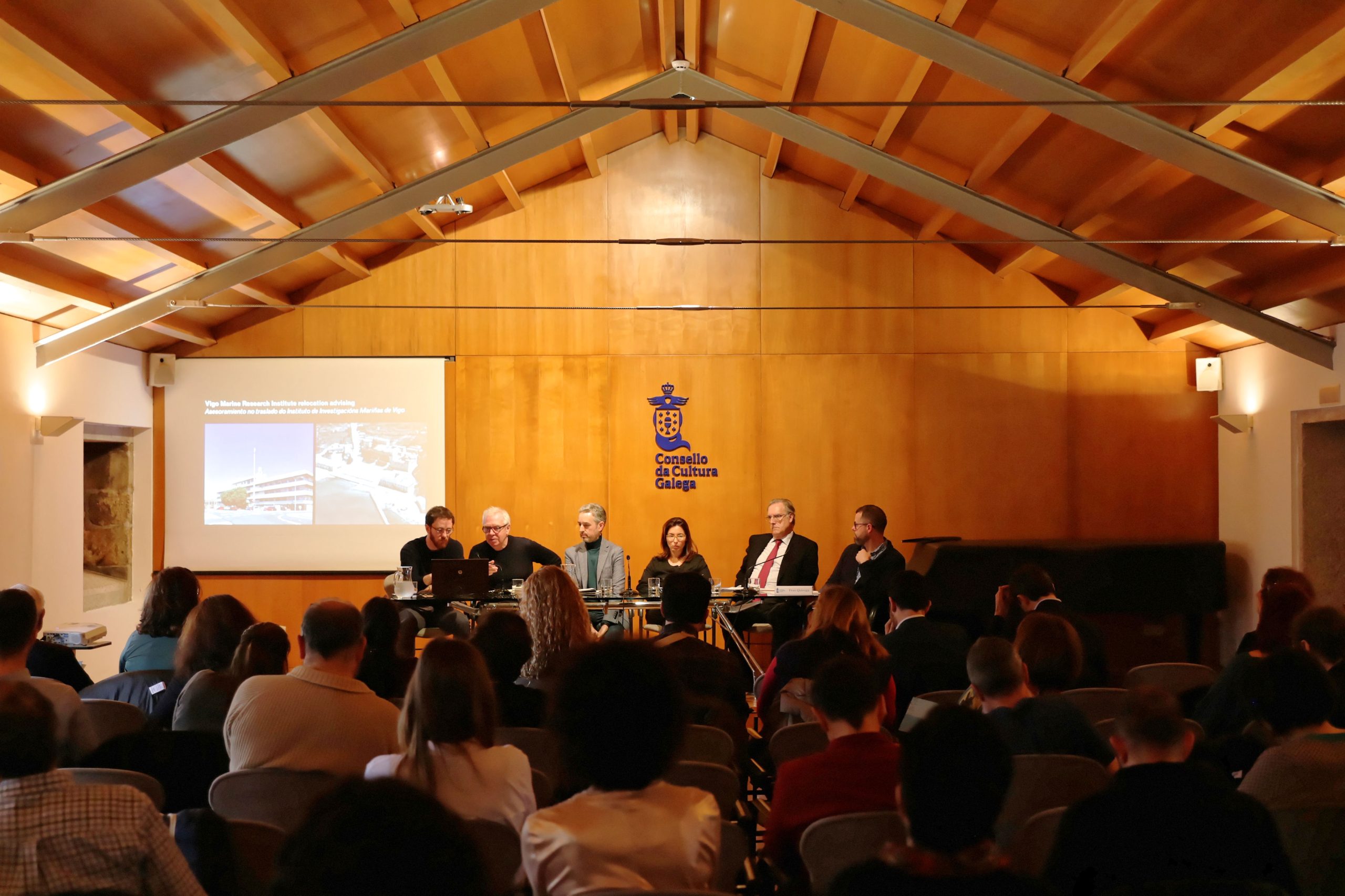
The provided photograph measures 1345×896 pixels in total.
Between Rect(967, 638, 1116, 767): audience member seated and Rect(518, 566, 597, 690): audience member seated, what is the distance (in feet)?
4.91

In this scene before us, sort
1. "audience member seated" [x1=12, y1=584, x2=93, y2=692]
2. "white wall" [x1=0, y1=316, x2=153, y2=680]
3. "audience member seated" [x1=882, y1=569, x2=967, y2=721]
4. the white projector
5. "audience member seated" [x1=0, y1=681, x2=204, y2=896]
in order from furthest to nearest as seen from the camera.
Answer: "white wall" [x1=0, y1=316, x2=153, y2=680]
the white projector
"audience member seated" [x1=882, y1=569, x2=967, y2=721]
"audience member seated" [x1=12, y1=584, x2=93, y2=692]
"audience member seated" [x1=0, y1=681, x2=204, y2=896]

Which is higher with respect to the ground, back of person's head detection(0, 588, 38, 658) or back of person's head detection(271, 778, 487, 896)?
back of person's head detection(271, 778, 487, 896)

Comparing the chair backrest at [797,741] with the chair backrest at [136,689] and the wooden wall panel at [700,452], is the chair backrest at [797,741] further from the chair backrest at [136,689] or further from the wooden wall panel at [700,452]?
the wooden wall panel at [700,452]

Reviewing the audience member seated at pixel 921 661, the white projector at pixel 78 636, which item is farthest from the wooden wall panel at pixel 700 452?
the audience member seated at pixel 921 661

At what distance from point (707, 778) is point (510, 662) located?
1161 mm

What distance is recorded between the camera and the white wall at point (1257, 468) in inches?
324

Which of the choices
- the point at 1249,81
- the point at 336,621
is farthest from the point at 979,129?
the point at 336,621

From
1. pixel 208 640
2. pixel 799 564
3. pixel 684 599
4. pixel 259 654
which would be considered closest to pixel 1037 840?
pixel 684 599

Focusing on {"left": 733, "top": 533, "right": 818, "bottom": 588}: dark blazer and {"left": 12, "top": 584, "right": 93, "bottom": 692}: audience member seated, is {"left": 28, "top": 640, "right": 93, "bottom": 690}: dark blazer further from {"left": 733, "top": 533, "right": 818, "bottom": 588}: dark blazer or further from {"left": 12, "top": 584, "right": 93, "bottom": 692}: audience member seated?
{"left": 733, "top": 533, "right": 818, "bottom": 588}: dark blazer

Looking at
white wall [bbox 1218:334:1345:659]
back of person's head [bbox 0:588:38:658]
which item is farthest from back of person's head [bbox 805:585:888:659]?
white wall [bbox 1218:334:1345:659]

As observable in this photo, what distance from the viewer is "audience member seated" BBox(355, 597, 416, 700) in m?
4.22

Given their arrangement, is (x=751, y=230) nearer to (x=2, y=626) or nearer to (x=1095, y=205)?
(x=1095, y=205)

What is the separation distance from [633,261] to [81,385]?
4610 mm

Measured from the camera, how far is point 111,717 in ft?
11.9
